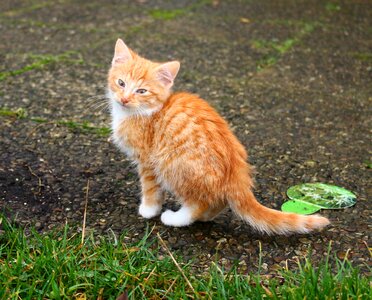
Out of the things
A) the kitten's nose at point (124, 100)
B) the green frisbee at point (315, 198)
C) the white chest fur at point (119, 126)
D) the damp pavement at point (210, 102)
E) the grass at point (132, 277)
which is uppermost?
the kitten's nose at point (124, 100)

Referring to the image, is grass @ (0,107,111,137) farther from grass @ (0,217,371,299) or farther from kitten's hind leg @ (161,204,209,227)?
grass @ (0,217,371,299)

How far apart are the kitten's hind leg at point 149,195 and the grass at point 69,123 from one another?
0.99 m

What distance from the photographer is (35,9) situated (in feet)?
22.6

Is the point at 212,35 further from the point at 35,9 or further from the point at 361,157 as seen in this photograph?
the point at 361,157

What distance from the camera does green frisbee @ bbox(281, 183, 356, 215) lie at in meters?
3.24

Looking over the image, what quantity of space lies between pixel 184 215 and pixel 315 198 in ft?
2.56

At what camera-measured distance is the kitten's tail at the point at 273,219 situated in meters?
2.88

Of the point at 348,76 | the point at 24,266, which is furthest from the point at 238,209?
the point at 348,76

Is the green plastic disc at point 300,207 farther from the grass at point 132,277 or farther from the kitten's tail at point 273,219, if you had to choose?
the grass at point 132,277

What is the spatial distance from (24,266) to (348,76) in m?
3.55

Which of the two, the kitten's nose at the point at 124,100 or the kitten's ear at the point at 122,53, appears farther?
the kitten's ear at the point at 122,53

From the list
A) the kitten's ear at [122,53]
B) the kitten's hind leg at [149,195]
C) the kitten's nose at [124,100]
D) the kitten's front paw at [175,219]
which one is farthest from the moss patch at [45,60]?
the kitten's front paw at [175,219]

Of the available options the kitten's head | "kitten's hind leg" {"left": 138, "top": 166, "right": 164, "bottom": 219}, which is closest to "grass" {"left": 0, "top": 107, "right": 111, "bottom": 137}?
the kitten's head

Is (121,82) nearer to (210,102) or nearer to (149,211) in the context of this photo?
(149,211)
